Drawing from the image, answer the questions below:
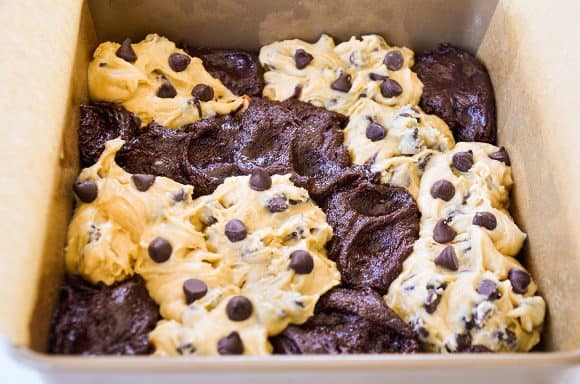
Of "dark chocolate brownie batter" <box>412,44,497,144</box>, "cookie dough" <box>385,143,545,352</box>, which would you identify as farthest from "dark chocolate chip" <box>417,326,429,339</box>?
"dark chocolate brownie batter" <box>412,44,497,144</box>

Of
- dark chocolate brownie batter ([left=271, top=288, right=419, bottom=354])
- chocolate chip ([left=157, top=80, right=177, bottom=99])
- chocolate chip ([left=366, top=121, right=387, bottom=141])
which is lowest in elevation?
dark chocolate brownie batter ([left=271, top=288, right=419, bottom=354])

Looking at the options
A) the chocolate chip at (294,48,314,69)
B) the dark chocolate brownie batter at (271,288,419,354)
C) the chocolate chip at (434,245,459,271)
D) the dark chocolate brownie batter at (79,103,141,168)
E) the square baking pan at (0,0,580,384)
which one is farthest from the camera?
the chocolate chip at (294,48,314,69)

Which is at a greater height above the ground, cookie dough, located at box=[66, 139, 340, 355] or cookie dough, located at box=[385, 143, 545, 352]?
cookie dough, located at box=[385, 143, 545, 352]

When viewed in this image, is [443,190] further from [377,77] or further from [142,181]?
[142,181]

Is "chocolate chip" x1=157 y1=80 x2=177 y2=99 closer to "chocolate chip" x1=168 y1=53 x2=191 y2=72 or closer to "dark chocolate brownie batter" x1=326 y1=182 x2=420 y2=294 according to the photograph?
"chocolate chip" x1=168 y1=53 x2=191 y2=72

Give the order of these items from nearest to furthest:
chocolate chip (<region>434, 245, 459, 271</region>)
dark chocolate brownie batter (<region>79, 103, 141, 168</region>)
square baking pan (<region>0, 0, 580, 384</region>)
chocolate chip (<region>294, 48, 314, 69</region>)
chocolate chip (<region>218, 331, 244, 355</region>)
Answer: square baking pan (<region>0, 0, 580, 384</region>)
chocolate chip (<region>218, 331, 244, 355</region>)
chocolate chip (<region>434, 245, 459, 271</region>)
dark chocolate brownie batter (<region>79, 103, 141, 168</region>)
chocolate chip (<region>294, 48, 314, 69</region>)

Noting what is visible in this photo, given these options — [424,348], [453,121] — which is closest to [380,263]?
[424,348]

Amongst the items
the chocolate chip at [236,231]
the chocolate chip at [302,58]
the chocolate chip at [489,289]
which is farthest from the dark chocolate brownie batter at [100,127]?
the chocolate chip at [489,289]
